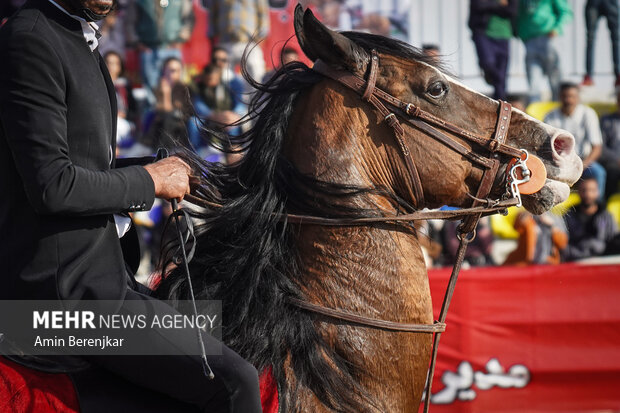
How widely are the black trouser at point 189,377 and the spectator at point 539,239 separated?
6.10 metres

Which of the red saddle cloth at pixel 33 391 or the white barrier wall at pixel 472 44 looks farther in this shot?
the white barrier wall at pixel 472 44

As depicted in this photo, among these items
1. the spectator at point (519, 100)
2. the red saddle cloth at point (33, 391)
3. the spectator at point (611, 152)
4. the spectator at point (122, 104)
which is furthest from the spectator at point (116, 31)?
the red saddle cloth at point (33, 391)

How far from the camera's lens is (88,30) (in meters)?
2.43

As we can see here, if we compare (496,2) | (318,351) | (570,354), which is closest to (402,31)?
(496,2)

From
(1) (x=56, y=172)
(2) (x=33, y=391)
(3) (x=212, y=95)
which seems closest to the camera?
(1) (x=56, y=172)

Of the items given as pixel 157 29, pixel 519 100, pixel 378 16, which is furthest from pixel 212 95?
pixel 519 100

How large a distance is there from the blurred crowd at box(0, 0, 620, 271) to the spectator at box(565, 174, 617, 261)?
11mm

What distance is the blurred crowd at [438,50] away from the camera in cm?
795

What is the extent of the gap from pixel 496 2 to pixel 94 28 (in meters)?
7.25

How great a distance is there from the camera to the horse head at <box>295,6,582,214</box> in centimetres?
289

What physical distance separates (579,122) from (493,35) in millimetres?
1471

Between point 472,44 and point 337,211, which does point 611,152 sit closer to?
point 472,44

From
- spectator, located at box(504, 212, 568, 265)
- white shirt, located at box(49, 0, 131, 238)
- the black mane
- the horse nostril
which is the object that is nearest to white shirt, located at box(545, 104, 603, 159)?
spectator, located at box(504, 212, 568, 265)

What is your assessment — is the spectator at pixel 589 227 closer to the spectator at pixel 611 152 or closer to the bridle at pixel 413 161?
the spectator at pixel 611 152
